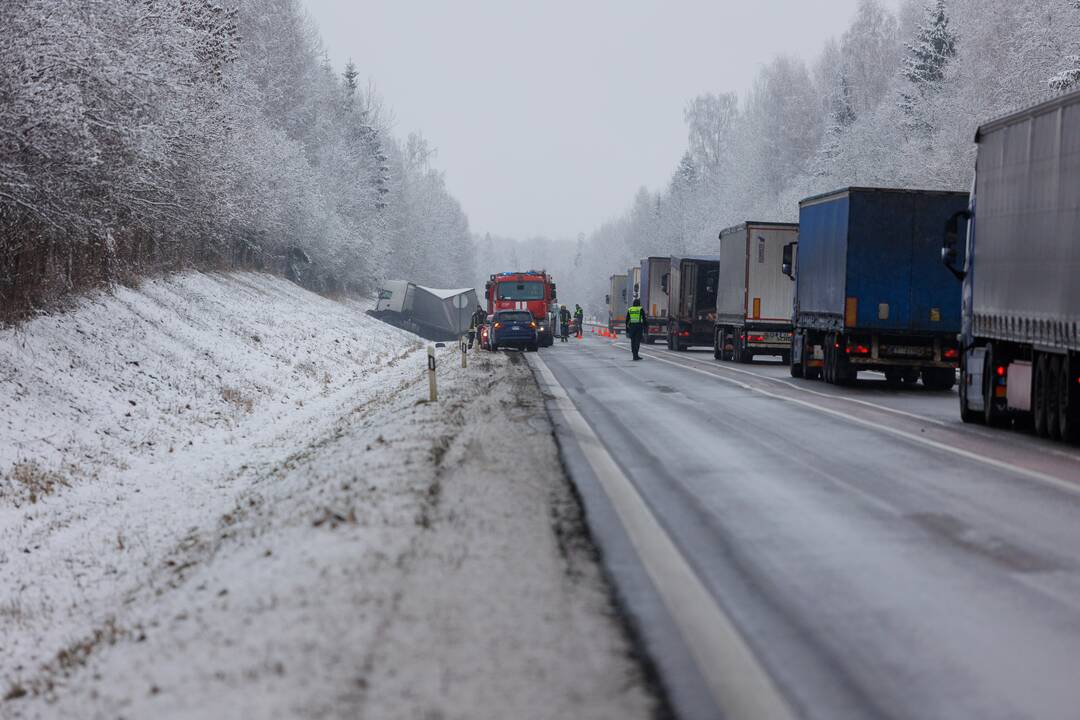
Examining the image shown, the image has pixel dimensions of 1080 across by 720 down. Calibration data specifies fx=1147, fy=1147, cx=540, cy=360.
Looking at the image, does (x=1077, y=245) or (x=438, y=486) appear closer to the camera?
(x=438, y=486)

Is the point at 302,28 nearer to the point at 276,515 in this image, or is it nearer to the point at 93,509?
the point at 93,509

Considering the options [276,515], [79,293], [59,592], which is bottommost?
[59,592]

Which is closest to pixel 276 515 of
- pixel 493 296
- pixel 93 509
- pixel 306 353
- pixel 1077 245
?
pixel 93 509

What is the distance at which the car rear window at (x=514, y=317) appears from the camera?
134ft

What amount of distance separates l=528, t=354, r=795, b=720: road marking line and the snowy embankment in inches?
13.6

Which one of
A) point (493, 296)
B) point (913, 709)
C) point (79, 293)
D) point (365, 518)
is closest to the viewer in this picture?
point (913, 709)

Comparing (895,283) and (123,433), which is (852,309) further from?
(123,433)

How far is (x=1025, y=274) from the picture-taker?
557 inches

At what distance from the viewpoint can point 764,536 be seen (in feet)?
25.8

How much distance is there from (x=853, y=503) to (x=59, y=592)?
279 inches

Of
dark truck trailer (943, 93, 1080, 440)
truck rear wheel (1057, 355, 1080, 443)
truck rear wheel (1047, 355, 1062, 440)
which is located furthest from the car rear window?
truck rear wheel (1057, 355, 1080, 443)

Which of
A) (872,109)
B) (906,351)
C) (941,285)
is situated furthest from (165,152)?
(872,109)

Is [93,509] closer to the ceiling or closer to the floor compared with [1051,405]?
closer to the floor

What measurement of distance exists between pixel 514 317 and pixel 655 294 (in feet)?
41.2
